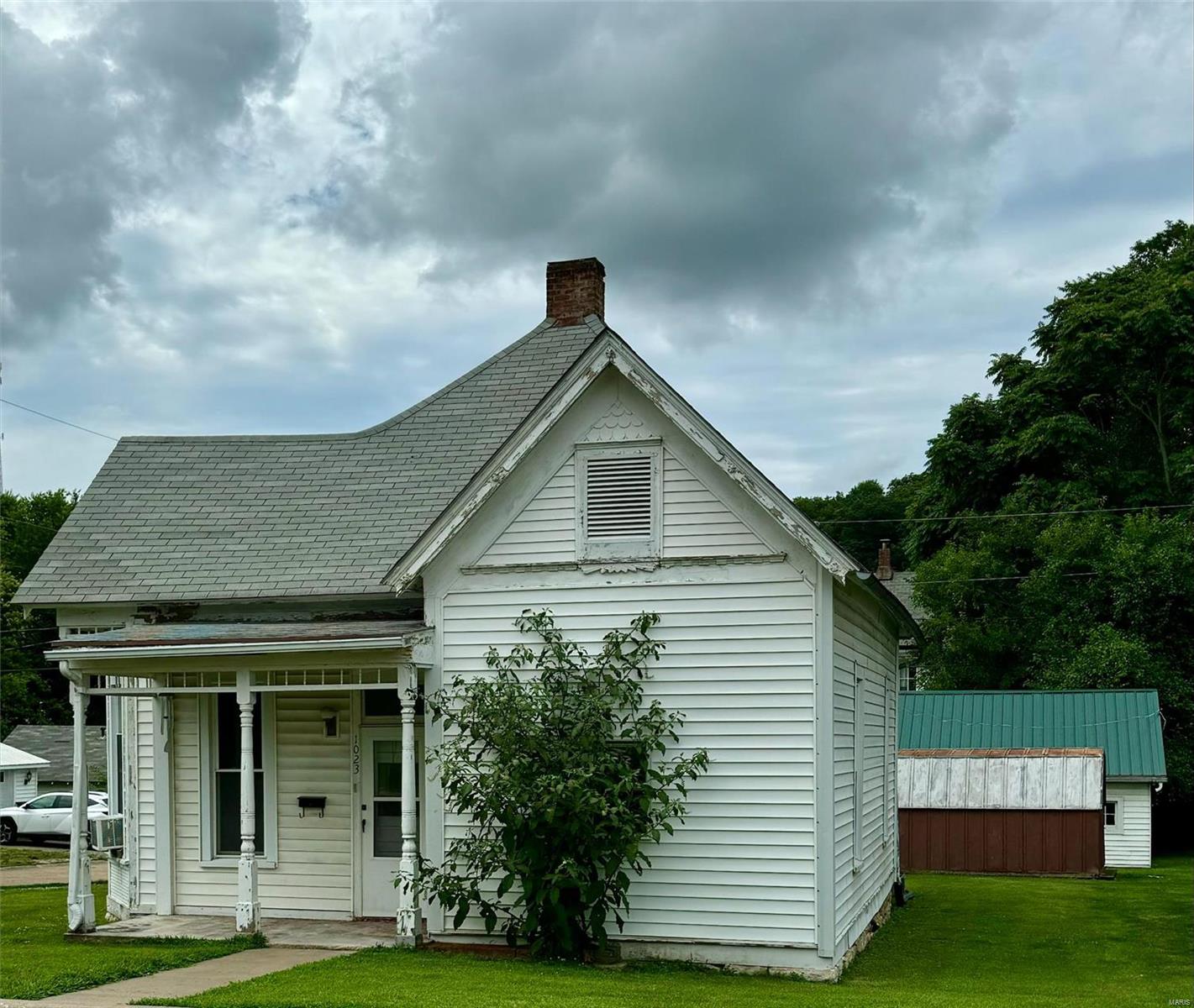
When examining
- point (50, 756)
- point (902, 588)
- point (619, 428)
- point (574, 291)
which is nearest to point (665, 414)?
point (619, 428)

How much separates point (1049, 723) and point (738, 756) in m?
20.8

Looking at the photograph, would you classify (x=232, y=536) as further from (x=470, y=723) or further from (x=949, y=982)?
(x=949, y=982)

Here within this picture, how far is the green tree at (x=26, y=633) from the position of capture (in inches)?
2291

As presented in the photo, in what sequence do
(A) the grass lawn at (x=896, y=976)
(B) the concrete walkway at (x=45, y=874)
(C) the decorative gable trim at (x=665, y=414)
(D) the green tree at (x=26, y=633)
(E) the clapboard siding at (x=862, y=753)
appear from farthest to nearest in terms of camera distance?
(D) the green tree at (x=26, y=633) → (B) the concrete walkway at (x=45, y=874) → (E) the clapboard siding at (x=862, y=753) → (C) the decorative gable trim at (x=665, y=414) → (A) the grass lawn at (x=896, y=976)

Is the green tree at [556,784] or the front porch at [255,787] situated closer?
the green tree at [556,784]

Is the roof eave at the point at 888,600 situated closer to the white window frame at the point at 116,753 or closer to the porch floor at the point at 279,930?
the porch floor at the point at 279,930

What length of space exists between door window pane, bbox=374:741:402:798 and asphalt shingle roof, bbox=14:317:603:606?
187 cm

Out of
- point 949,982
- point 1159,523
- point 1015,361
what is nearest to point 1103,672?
point 1159,523

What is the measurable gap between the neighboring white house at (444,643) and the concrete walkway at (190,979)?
2.86 ft

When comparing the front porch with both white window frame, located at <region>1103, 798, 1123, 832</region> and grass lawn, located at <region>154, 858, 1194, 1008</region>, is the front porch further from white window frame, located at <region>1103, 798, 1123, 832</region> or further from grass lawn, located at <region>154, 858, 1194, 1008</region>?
white window frame, located at <region>1103, 798, 1123, 832</region>

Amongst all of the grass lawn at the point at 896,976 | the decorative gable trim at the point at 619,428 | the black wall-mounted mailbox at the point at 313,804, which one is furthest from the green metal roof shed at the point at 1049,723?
the decorative gable trim at the point at 619,428

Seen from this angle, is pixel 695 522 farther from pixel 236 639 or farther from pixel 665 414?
pixel 236 639

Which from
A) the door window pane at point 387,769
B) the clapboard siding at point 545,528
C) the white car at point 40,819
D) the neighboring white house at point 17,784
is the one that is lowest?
the neighboring white house at point 17,784

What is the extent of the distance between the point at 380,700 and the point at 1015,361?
105 ft
